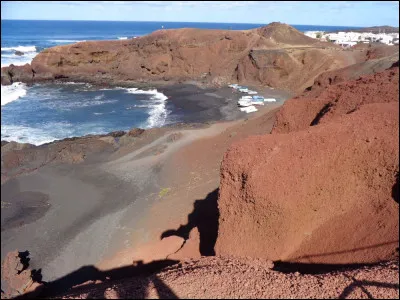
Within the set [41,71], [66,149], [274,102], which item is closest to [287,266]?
[66,149]

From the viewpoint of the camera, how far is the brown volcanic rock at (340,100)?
10031mm

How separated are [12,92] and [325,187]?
53079mm

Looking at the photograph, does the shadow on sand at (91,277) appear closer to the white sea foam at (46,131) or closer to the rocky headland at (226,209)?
the rocky headland at (226,209)

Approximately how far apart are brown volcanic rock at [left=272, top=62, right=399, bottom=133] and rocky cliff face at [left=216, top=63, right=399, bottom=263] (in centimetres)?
5

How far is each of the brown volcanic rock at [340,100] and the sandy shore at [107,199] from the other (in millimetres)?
6975

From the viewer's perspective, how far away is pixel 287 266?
991 centimetres

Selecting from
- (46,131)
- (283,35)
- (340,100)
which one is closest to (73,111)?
(46,131)

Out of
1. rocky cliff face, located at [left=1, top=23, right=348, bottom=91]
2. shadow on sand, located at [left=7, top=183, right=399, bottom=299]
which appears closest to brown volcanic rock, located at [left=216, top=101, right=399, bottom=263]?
shadow on sand, located at [left=7, top=183, right=399, bottom=299]

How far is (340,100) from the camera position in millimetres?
11289

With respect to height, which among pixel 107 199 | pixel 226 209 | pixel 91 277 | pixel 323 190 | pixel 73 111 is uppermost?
pixel 323 190

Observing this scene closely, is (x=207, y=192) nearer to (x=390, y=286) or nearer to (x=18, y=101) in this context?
(x=390, y=286)

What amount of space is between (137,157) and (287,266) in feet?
62.0

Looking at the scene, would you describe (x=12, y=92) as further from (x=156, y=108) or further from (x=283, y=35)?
(x=283, y=35)

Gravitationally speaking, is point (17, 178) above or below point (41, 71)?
below
